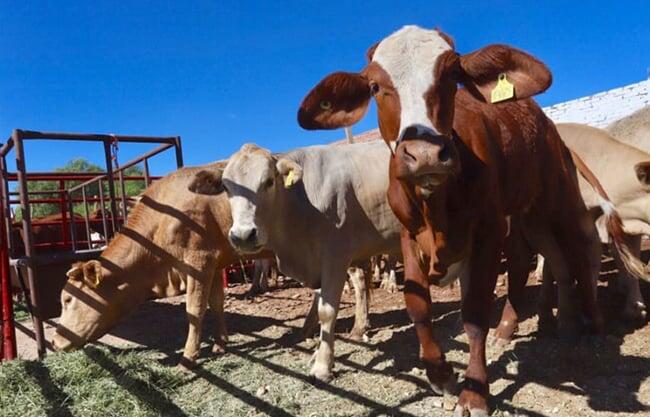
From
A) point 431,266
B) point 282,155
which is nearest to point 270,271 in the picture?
point 282,155

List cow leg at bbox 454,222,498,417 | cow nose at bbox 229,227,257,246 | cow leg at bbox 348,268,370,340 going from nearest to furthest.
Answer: cow leg at bbox 454,222,498,417, cow nose at bbox 229,227,257,246, cow leg at bbox 348,268,370,340

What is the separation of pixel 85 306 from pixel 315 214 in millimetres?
2558

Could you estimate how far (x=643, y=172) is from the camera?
442 cm

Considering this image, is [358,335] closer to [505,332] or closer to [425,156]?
[505,332]

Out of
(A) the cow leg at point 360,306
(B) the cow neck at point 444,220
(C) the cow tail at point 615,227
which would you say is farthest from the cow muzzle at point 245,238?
(C) the cow tail at point 615,227

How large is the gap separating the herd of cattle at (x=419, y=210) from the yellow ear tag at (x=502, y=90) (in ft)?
0.04

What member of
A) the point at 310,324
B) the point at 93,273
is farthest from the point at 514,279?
the point at 93,273

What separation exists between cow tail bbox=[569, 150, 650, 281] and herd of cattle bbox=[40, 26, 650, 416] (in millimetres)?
14

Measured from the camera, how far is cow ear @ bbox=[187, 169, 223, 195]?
458 cm

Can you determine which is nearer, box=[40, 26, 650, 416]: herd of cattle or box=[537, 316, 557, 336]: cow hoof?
box=[40, 26, 650, 416]: herd of cattle

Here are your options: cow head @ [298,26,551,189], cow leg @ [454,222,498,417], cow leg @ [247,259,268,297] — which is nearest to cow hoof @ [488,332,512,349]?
cow leg @ [454,222,498,417]

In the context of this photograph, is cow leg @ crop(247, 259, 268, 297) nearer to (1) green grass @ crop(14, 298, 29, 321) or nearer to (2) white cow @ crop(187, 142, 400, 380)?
(1) green grass @ crop(14, 298, 29, 321)

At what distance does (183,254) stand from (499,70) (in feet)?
11.6

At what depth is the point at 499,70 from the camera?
2912mm
